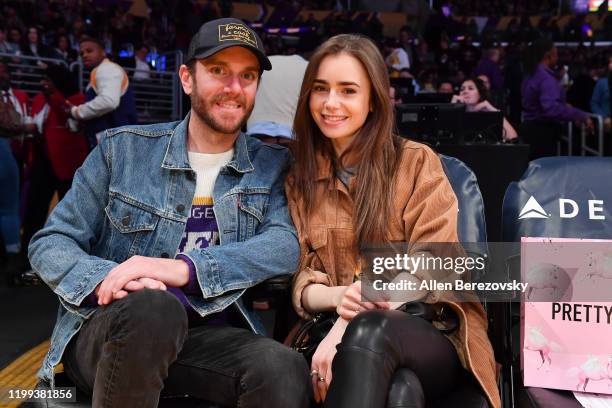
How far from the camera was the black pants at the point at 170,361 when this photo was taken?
218 centimetres

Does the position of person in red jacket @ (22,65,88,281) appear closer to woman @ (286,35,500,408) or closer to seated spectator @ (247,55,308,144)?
seated spectator @ (247,55,308,144)

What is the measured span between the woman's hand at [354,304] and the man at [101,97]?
409 cm

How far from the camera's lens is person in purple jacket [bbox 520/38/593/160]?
7984mm

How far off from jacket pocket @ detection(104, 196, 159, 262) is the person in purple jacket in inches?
233

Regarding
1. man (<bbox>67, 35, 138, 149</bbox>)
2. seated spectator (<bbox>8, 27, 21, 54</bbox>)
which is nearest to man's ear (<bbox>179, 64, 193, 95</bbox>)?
man (<bbox>67, 35, 138, 149</bbox>)

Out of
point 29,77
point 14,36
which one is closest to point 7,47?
point 14,36

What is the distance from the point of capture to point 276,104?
5.01 metres

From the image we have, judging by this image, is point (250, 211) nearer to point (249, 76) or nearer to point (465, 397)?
point (249, 76)

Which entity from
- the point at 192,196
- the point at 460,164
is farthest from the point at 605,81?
the point at 192,196

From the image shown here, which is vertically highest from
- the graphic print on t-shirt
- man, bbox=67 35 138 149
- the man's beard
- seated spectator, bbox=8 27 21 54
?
seated spectator, bbox=8 27 21 54

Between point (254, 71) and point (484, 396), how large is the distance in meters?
1.23

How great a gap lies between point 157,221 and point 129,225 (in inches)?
3.4

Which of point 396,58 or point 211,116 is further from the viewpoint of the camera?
point 396,58

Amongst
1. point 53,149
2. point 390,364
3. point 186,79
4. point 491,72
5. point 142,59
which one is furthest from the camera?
point 142,59
